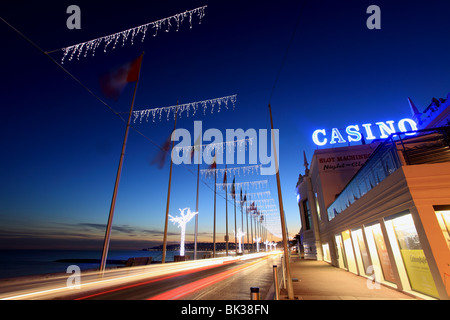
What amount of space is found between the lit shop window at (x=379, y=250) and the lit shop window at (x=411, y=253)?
1616mm

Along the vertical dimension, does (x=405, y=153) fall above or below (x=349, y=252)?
above

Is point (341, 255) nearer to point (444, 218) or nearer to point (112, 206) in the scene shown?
point (444, 218)

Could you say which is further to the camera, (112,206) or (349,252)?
(349,252)

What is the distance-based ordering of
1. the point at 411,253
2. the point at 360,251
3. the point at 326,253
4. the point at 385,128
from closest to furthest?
1. the point at 411,253
2. the point at 360,251
3. the point at 385,128
4. the point at 326,253

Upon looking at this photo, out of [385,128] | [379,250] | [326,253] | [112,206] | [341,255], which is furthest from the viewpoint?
[326,253]

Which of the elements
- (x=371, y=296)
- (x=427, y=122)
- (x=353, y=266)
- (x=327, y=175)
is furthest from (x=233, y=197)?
(x=371, y=296)

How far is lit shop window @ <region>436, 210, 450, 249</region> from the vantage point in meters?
6.76

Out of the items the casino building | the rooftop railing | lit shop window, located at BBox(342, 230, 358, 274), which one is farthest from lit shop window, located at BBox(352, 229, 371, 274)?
the rooftop railing

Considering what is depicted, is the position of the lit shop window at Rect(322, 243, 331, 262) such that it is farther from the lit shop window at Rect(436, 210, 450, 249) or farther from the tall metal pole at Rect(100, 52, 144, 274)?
the tall metal pole at Rect(100, 52, 144, 274)

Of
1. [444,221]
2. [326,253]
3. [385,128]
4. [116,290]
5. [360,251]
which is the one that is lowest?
[116,290]

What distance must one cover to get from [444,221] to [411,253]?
2.00m

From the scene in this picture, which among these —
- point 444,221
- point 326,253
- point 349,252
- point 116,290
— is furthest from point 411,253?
point 326,253

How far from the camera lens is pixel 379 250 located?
1109 centimetres

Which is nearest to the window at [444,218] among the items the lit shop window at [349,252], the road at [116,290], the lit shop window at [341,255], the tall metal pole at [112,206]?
the road at [116,290]
